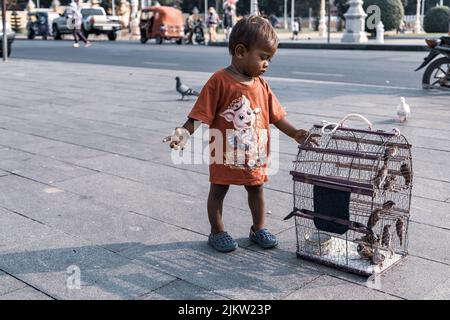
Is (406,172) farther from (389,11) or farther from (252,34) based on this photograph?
(389,11)

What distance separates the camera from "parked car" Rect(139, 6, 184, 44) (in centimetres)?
3056

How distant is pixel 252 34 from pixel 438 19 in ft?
109

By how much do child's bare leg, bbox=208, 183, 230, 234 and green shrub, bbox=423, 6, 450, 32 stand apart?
3249cm

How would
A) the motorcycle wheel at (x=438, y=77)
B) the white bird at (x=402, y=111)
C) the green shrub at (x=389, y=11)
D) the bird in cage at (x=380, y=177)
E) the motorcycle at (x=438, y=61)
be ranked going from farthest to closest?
1. the green shrub at (x=389, y=11)
2. the motorcycle wheel at (x=438, y=77)
3. the motorcycle at (x=438, y=61)
4. the white bird at (x=402, y=111)
5. the bird in cage at (x=380, y=177)

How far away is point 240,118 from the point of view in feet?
11.1

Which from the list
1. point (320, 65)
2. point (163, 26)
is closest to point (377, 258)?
point (320, 65)

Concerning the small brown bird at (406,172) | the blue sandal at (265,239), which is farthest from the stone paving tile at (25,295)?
the small brown bird at (406,172)

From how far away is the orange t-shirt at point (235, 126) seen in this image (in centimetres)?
337

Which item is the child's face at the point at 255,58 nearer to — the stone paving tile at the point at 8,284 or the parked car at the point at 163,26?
the stone paving tile at the point at 8,284

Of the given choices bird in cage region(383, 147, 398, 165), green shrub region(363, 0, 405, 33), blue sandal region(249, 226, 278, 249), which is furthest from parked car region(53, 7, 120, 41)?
bird in cage region(383, 147, 398, 165)

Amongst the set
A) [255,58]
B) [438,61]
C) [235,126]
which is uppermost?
[255,58]

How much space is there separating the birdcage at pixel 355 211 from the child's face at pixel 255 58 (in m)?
0.48

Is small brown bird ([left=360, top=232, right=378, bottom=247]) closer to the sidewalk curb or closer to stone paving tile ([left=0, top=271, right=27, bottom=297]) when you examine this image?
stone paving tile ([left=0, top=271, right=27, bottom=297])

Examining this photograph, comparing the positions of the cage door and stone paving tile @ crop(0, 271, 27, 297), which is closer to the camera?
stone paving tile @ crop(0, 271, 27, 297)
